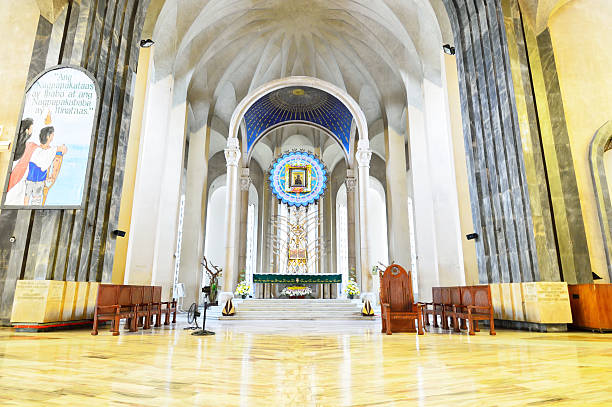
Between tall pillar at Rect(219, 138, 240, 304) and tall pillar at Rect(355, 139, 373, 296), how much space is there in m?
4.19

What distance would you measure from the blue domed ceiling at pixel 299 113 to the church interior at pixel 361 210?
5.07 ft

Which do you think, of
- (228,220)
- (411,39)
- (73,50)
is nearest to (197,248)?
(228,220)

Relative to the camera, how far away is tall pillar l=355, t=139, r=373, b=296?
1215 centimetres

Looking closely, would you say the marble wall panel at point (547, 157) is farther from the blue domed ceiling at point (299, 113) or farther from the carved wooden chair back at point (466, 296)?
the blue domed ceiling at point (299, 113)

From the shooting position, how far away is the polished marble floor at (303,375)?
1.76 metres

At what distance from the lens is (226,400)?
5.70 feet

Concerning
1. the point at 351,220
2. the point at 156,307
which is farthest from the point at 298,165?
the point at 156,307

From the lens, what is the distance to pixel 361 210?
13023mm

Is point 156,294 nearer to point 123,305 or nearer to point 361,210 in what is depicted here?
point 123,305

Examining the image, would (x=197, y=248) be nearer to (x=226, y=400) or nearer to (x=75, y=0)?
(x=75, y=0)

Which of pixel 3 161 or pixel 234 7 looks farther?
pixel 234 7

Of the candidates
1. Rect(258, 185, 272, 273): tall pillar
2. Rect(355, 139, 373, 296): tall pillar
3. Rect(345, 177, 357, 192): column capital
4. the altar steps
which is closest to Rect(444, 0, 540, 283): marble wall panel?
the altar steps

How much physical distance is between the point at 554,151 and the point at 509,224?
155 centimetres

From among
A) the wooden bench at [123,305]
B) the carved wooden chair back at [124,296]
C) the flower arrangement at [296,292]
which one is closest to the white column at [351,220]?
the flower arrangement at [296,292]
